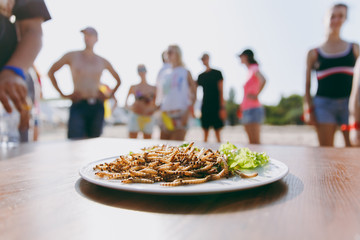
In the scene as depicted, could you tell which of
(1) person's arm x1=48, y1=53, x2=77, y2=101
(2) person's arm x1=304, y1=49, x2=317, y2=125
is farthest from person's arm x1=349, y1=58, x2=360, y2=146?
(1) person's arm x1=48, y1=53, x2=77, y2=101

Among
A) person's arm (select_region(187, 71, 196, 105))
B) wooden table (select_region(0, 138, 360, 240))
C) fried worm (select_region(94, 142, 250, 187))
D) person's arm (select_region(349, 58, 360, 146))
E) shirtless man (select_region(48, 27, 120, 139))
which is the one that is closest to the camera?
wooden table (select_region(0, 138, 360, 240))

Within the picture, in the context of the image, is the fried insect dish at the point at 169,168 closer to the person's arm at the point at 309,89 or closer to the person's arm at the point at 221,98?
the person's arm at the point at 309,89

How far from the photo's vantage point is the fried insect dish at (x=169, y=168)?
2.08ft

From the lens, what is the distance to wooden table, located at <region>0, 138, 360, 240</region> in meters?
0.40

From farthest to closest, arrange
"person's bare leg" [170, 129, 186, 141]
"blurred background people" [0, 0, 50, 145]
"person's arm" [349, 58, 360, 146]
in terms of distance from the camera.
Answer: "person's bare leg" [170, 129, 186, 141] < "person's arm" [349, 58, 360, 146] < "blurred background people" [0, 0, 50, 145]

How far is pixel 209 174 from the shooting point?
687mm

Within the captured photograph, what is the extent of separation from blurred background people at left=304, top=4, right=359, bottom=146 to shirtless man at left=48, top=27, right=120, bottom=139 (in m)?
2.56

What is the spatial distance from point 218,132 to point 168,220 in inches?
167

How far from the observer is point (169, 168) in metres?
0.70

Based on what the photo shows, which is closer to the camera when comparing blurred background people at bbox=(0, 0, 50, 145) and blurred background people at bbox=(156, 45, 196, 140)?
blurred background people at bbox=(0, 0, 50, 145)

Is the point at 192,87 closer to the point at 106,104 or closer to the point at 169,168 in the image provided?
the point at 106,104

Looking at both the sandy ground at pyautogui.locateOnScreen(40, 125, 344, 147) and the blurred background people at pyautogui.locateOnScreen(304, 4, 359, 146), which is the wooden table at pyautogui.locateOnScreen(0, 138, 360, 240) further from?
the sandy ground at pyautogui.locateOnScreen(40, 125, 344, 147)

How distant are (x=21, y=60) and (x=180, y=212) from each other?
148 cm

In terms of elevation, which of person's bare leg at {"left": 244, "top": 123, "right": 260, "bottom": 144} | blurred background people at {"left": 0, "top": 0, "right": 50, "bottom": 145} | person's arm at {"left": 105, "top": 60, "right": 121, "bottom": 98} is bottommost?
person's bare leg at {"left": 244, "top": 123, "right": 260, "bottom": 144}
